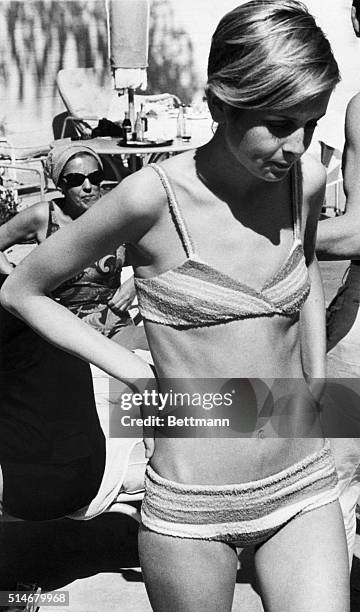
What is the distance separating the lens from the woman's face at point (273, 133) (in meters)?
1.83

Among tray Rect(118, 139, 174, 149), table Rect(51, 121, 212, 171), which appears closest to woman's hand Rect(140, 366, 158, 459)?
table Rect(51, 121, 212, 171)

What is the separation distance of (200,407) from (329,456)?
323 mm

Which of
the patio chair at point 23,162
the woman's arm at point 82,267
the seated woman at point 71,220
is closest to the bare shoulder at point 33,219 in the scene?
the seated woman at point 71,220

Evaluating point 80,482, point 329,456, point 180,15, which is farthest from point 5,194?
point 329,456

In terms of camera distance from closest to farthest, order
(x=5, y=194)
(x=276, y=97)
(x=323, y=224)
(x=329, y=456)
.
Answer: (x=276, y=97) → (x=329, y=456) → (x=323, y=224) → (x=5, y=194)

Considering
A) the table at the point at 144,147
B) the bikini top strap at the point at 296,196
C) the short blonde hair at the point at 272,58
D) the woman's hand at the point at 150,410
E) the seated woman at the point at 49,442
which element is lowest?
the table at the point at 144,147

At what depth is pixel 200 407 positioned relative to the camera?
2.01 metres

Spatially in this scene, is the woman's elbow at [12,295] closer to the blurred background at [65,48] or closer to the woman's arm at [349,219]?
the woman's arm at [349,219]

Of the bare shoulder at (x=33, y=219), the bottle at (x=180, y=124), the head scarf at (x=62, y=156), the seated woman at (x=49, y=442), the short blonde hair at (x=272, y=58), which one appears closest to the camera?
the short blonde hair at (x=272, y=58)

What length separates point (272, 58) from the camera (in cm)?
179

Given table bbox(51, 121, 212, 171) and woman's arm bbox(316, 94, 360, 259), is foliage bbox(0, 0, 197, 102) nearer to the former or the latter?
table bbox(51, 121, 212, 171)

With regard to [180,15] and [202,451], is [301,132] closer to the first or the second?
[202,451]

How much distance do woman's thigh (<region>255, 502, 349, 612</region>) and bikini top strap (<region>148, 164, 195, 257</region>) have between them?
1.95 feet

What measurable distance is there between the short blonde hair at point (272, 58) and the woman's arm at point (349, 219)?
75 cm
